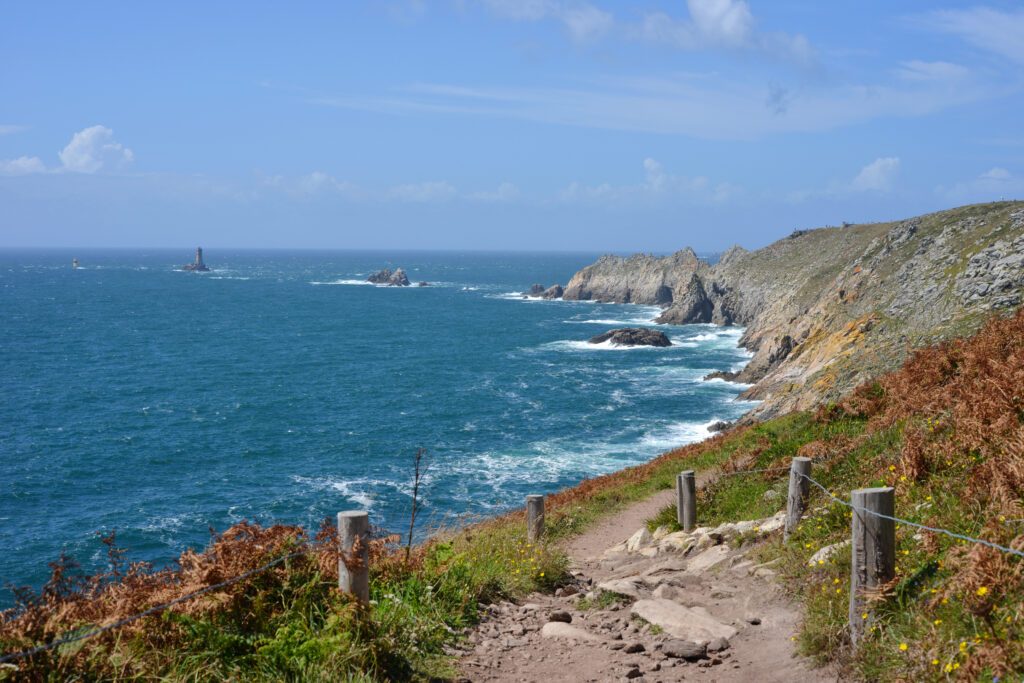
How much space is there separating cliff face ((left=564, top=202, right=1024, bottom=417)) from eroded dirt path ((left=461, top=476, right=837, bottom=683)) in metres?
18.5

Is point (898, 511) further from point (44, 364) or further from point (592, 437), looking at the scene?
point (44, 364)

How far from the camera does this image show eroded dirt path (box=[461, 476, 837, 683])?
25.2 ft

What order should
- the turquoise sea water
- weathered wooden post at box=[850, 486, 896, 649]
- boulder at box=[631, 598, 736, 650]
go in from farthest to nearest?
the turquoise sea water
boulder at box=[631, 598, 736, 650]
weathered wooden post at box=[850, 486, 896, 649]

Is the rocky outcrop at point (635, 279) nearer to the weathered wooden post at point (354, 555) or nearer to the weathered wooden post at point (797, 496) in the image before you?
the weathered wooden post at point (797, 496)

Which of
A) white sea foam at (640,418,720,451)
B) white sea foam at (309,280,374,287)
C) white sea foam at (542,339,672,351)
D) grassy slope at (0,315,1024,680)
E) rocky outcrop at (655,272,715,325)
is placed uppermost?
white sea foam at (309,280,374,287)

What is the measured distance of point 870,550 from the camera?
7.02 meters

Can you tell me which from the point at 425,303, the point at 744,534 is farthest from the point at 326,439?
the point at 425,303

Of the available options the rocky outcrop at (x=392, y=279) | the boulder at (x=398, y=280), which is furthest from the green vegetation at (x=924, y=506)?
the rocky outcrop at (x=392, y=279)

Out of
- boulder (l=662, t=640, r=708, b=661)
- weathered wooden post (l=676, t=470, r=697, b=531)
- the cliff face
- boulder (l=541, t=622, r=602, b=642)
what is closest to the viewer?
boulder (l=662, t=640, r=708, b=661)

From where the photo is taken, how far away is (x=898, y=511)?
29.6ft

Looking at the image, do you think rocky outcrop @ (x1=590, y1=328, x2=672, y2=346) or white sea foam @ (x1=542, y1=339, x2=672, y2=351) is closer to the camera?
white sea foam @ (x1=542, y1=339, x2=672, y2=351)

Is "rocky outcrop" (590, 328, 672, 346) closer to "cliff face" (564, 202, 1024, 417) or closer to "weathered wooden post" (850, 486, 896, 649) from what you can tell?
"cliff face" (564, 202, 1024, 417)

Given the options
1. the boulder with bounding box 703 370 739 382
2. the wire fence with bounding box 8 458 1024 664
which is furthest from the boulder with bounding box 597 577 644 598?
the boulder with bounding box 703 370 739 382

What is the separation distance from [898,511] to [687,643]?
2.93m
